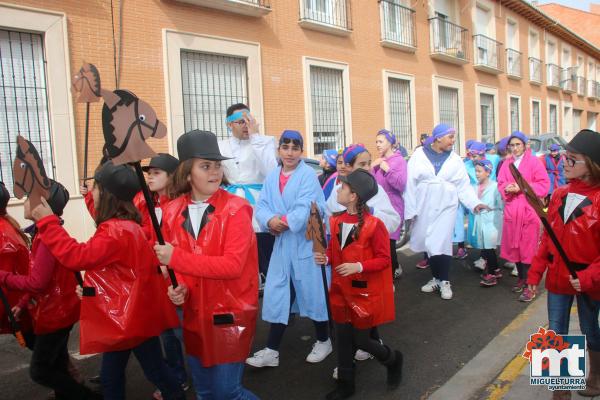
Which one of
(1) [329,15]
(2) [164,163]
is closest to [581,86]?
(1) [329,15]

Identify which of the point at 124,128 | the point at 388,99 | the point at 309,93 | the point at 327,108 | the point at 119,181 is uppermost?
the point at 388,99

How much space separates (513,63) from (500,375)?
21.5 m

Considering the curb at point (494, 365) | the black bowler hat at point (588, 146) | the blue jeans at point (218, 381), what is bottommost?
the curb at point (494, 365)

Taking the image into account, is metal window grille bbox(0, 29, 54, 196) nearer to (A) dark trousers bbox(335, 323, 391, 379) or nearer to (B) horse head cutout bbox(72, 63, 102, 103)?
(B) horse head cutout bbox(72, 63, 102, 103)

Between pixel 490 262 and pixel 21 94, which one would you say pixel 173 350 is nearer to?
pixel 490 262

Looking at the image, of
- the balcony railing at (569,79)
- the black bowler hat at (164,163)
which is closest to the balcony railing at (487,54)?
the balcony railing at (569,79)

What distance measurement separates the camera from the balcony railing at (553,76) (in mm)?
25947

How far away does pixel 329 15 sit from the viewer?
39.5 feet

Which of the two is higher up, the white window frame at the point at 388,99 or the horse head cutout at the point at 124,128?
the white window frame at the point at 388,99

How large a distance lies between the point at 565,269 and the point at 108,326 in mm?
2595

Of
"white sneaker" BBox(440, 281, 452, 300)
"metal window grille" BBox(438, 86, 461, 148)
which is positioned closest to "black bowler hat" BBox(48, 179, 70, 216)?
"white sneaker" BBox(440, 281, 452, 300)

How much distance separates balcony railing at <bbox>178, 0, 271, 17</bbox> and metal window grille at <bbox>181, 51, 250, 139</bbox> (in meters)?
0.87

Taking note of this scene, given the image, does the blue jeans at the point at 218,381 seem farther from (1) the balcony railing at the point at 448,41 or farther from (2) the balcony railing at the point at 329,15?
(1) the balcony railing at the point at 448,41

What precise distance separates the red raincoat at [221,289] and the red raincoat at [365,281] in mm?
933
